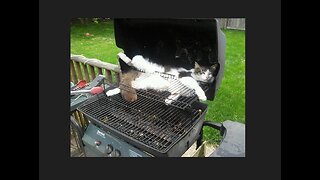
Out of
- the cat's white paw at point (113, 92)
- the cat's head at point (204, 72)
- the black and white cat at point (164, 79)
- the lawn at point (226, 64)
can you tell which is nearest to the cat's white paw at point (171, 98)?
the black and white cat at point (164, 79)

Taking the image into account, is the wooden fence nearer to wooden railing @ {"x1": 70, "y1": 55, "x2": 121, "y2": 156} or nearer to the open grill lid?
the open grill lid

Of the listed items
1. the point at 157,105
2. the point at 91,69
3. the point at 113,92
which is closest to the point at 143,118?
the point at 157,105

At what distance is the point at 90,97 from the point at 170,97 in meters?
0.46

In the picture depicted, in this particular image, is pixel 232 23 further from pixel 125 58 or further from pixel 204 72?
pixel 125 58

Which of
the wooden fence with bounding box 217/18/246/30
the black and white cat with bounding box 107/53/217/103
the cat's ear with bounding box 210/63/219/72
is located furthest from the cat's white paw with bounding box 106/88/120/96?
the wooden fence with bounding box 217/18/246/30

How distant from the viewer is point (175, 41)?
57.6 inches

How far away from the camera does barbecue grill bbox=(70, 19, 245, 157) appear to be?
1189 mm

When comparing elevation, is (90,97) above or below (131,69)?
below

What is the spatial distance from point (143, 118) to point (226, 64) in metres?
0.71

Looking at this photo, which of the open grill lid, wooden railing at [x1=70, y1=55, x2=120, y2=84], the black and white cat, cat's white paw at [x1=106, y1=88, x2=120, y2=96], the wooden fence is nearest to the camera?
the wooden fence

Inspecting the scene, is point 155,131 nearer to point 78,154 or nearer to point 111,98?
point 111,98

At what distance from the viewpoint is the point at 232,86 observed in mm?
1803

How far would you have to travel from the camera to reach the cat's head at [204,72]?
135cm

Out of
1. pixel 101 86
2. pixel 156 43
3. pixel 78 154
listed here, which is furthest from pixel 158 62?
pixel 78 154
